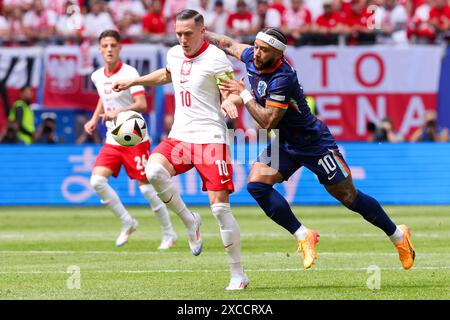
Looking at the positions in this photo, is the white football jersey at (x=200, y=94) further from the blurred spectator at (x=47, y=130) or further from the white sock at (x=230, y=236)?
the blurred spectator at (x=47, y=130)

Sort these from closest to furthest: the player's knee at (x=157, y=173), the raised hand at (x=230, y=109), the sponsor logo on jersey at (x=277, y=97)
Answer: the raised hand at (x=230, y=109), the sponsor logo on jersey at (x=277, y=97), the player's knee at (x=157, y=173)


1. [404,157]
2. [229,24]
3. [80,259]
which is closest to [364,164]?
[404,157]

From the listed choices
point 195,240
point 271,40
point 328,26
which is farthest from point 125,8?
point 271,40

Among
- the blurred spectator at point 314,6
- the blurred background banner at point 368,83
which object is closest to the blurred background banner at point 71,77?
the blurred background banner at point 368,83

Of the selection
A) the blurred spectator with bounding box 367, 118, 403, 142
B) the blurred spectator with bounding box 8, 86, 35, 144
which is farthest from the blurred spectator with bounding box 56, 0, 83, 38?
the blurred spectator with bounding box 367, 118, 403, 142

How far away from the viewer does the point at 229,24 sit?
27.0 m

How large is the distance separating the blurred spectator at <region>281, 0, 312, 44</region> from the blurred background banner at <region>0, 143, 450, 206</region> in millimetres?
4009

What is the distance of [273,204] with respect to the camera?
11367mm

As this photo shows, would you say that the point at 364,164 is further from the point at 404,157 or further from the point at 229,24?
the point at 229,24

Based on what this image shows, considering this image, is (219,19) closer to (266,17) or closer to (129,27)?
(266,17)

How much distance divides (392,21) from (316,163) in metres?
16.1

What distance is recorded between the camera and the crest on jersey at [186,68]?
1166 cm

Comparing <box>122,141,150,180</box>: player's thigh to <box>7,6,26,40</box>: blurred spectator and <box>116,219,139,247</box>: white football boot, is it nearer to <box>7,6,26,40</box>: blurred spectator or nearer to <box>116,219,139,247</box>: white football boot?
<box>116,219,139,247</box>: white football boot

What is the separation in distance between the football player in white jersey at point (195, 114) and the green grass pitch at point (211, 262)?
106 centimetres
